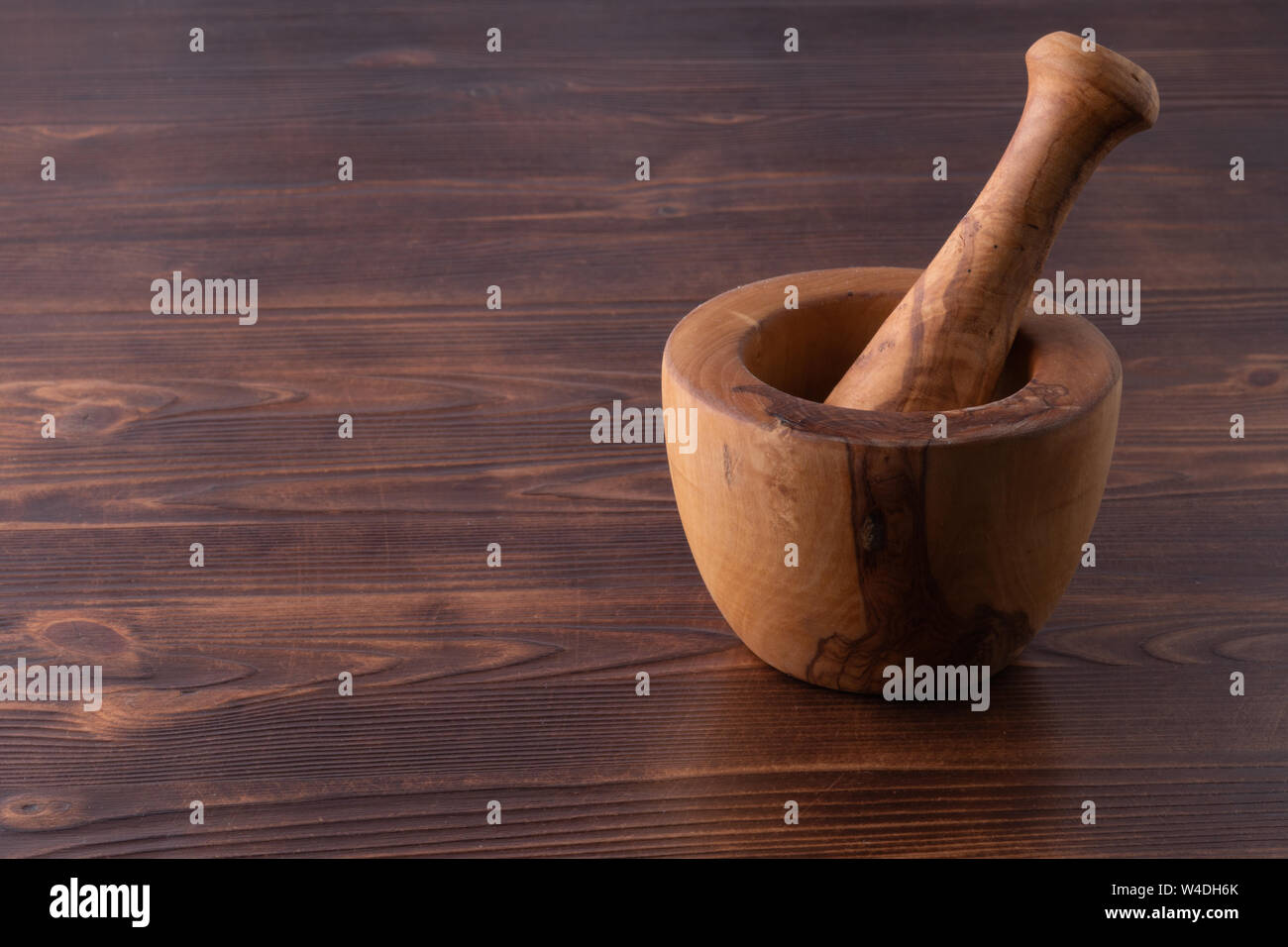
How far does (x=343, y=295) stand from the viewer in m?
1.22

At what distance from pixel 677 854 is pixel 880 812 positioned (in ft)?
0.35

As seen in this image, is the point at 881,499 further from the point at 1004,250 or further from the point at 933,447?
the point at 1004,250

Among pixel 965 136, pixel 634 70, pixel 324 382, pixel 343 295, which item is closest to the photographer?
pixel 324 382

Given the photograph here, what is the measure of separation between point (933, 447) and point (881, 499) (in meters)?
0.03

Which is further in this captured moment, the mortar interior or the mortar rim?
the mortar interior

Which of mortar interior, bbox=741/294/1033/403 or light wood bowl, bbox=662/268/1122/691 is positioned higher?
mortar interior, bbox=741/294/1033/403

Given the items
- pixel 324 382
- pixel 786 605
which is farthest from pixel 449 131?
pixel 786 605

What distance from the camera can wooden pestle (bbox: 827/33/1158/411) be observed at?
2.31ft

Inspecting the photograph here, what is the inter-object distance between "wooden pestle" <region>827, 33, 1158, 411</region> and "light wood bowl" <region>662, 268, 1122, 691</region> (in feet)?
0.12

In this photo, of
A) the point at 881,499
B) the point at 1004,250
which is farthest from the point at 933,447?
the point at 1004,250

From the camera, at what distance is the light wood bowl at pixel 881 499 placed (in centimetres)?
65

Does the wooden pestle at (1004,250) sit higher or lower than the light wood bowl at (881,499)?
higher
